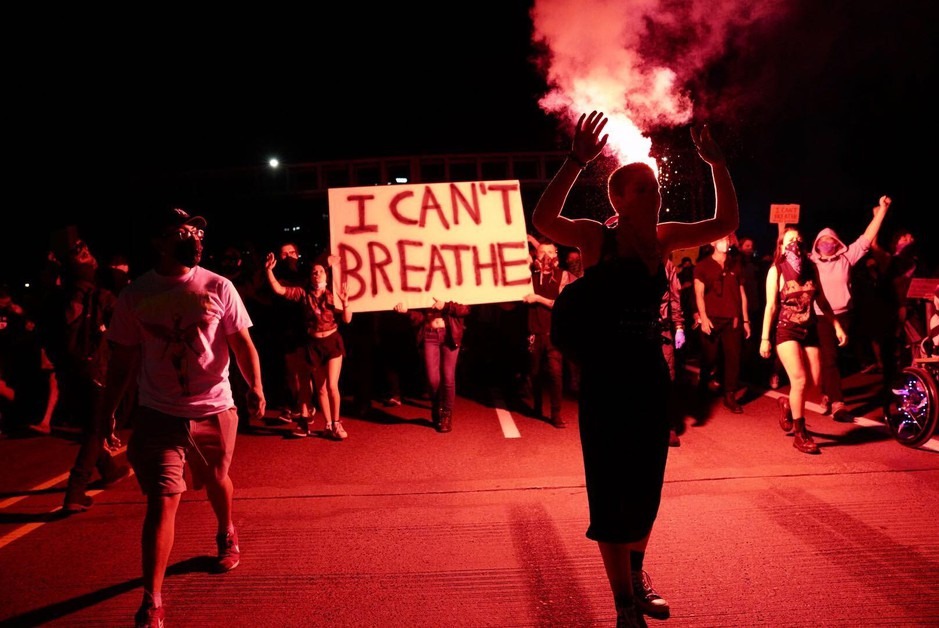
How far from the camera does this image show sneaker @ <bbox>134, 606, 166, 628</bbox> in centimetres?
330

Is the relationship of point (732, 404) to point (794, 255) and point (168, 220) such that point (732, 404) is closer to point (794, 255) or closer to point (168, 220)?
point (794, 255)

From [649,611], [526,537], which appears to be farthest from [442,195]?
[649,611]

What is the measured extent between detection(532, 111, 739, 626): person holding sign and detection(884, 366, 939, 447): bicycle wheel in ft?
14.1

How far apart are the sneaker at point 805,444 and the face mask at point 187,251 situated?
5.35m

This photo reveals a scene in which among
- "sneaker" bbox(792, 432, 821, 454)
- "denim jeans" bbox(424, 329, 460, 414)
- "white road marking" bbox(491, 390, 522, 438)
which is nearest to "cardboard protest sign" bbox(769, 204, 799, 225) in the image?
"sneaker" bbox(792, 432, 821, 454)

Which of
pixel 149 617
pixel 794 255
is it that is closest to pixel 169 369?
pixel 149 617

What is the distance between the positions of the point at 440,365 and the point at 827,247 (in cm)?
453

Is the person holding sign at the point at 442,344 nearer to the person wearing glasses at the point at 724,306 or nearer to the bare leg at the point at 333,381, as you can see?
the bare leg at the point at 333,381

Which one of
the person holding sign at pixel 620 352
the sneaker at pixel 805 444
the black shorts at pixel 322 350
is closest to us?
the person holding sign at pixel 620 352

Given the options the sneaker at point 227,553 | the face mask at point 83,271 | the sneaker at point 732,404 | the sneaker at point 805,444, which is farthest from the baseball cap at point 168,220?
the sneaker at point 732,404

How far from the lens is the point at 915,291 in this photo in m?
6.80

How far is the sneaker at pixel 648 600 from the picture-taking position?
3.27m

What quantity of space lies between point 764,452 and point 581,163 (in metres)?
4.39

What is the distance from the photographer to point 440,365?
301 inches
